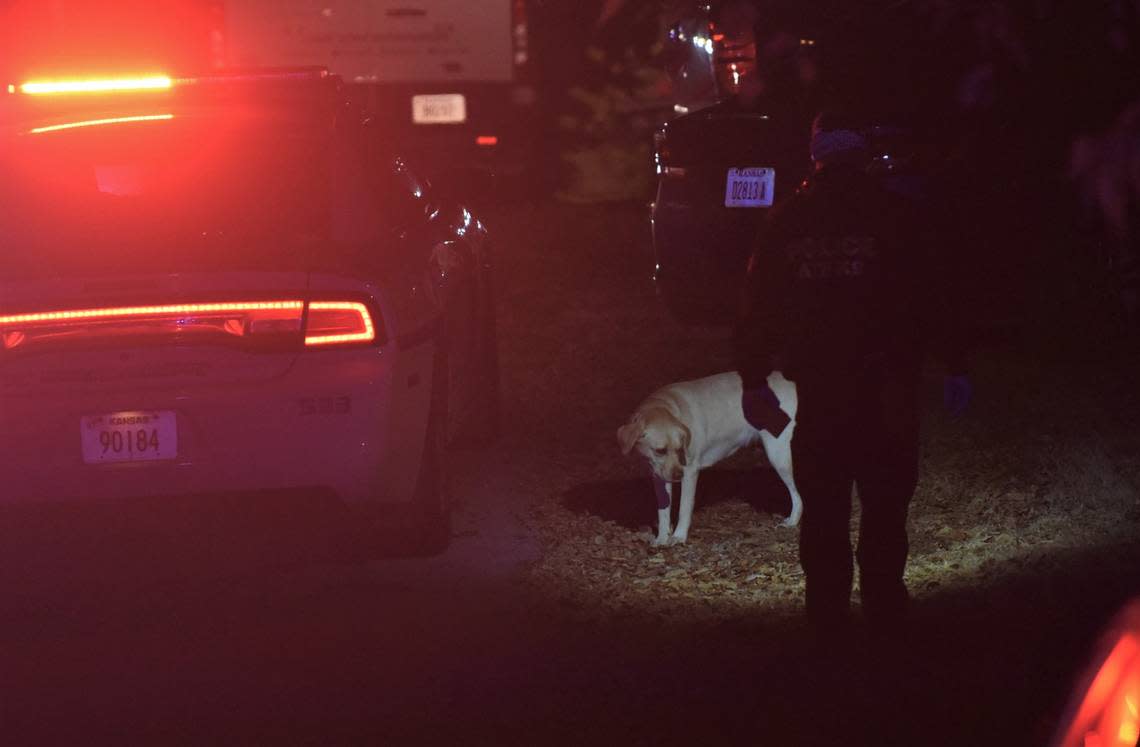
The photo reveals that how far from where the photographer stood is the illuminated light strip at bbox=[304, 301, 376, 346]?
590 centimetres

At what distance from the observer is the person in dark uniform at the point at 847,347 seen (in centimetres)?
536

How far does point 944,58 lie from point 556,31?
16.4 m

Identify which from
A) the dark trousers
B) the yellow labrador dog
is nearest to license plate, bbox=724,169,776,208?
the yellow labrador dog

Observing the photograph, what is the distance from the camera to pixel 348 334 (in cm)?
595

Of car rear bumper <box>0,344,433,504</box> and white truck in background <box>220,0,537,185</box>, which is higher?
white truck in background <box>220,0,537,185</box>

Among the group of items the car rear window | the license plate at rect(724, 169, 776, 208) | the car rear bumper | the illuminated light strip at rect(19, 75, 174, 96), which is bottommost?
the car rear bumper

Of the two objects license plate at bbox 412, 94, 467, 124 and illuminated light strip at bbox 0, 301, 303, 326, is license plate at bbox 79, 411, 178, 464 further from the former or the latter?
license plate at bbox 412, 94, 467, 124

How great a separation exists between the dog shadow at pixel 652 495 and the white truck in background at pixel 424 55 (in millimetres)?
12643

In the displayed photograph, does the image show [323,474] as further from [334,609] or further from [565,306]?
[565,306]

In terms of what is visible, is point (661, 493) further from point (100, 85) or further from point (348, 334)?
point (100, 85)

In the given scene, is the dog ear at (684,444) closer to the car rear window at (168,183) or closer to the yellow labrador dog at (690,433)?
the yellow labrador dog at (690,433)

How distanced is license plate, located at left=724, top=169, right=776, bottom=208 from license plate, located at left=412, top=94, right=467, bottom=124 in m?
10.6

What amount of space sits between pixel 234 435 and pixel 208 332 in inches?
13.5

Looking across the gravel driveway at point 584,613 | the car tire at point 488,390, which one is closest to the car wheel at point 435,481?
the gravel driveway at point 584,613
